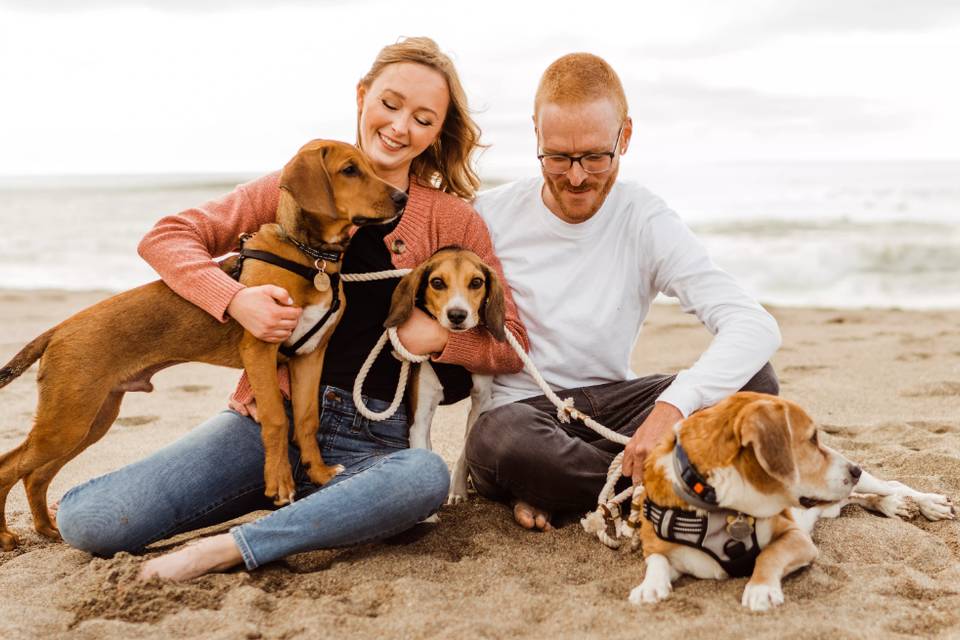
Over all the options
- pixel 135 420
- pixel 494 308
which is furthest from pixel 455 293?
pixel 135 420

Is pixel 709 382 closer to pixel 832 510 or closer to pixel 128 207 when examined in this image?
pixel 832 510

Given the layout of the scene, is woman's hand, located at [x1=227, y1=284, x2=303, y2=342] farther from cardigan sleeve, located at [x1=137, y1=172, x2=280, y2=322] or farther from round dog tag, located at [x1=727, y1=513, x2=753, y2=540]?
round dog tag, located at [x1=727, y1=513, x2=753, y2=540]

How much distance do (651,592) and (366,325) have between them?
66.0 inches

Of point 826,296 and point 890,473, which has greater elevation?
point 890,473

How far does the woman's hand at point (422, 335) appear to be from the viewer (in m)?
3.60

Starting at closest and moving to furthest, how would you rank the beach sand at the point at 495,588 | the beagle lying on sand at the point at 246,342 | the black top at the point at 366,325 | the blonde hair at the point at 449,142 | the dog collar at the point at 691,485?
1. the beach sand at the point at 495,588
2. the dog collar at the point at 691,485
3. the beagle lying on sand at the point at 246,342
4. the black top at the point at 366,325
5. the blonde hair at the point at 449,142

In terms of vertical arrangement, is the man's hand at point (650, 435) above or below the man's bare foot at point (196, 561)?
above

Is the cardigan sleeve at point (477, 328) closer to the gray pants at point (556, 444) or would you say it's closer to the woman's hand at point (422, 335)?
the woman's hand at point (422, 335)

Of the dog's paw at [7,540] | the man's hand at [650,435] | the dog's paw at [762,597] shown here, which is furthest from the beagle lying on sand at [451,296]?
the dog's paw at [7,540]

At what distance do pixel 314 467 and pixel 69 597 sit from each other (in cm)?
97

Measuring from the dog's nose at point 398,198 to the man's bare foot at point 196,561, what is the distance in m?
1.42

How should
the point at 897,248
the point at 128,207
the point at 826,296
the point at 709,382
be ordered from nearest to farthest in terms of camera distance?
the point at 709,382 < the point at 826,296 < the point at 897,248 < the point at 128,207

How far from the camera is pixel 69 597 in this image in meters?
2.79

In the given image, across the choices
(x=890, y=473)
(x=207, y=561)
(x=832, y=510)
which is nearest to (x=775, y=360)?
(x=890, y=473)
